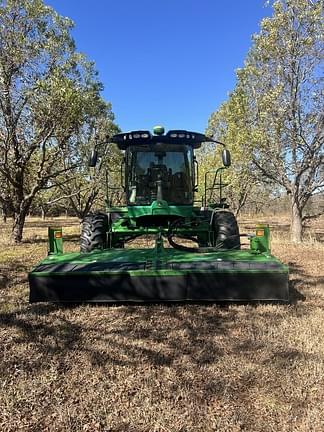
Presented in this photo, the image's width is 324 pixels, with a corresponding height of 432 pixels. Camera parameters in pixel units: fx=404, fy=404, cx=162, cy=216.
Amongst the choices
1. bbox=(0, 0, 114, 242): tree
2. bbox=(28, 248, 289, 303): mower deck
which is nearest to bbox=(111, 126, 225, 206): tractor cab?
bbox=(28, 248, 289, 303): mower deck

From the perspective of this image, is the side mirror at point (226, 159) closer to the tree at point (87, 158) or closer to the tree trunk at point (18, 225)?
the tree at point (87, 158)

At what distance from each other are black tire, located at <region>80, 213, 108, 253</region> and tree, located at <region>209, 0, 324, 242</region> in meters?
9.20

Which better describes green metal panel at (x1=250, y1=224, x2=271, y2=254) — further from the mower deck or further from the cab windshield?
the cab windshield

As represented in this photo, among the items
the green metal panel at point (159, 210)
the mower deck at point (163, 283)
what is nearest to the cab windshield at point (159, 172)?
the green metal panel at point (159, 210)

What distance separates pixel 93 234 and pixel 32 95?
804 cm

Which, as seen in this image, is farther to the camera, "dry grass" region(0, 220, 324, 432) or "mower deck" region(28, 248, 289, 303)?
"mower deck" region(28, 248, 289, 303)

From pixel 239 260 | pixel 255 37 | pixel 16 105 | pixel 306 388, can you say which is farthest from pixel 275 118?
pixel 306 388

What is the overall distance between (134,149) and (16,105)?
25.4ft

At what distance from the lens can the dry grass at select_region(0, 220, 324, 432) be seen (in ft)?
8.90

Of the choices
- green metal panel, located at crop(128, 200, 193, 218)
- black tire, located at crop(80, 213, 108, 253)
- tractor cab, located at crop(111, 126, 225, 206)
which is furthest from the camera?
tractor cab, located at crop(111, 126, 225, 206)

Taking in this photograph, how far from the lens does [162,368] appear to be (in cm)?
345

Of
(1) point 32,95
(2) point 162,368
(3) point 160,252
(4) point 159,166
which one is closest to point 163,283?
(3) point 160,252

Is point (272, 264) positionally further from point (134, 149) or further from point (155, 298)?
point (134, 149)

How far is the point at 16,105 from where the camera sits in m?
13.6
